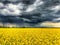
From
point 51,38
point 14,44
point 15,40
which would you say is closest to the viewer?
point 14,44

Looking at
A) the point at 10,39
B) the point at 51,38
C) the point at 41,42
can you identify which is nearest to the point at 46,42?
the point at 41,42

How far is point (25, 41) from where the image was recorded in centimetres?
845

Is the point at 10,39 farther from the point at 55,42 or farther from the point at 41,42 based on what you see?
the point at 55,42

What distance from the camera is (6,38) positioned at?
8984 millimetres

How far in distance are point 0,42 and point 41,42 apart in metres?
1.65

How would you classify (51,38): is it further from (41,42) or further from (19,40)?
(19,40)

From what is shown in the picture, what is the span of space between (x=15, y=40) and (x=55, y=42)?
5.38 ft

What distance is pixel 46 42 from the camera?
8.50 m

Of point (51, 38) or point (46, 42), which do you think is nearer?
point (46, 42)

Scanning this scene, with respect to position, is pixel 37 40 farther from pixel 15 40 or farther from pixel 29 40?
pixel 15 40

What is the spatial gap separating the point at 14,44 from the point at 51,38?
192cm

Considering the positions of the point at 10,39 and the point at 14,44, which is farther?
the point at 10,39

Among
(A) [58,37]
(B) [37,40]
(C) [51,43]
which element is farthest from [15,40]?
(A) [58,37]

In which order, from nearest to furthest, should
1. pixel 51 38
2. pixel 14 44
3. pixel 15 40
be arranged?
pixel 14 44 < pixel 15 40 < pixel 51 38
